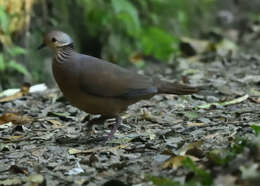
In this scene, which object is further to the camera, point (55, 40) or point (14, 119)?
point (14, 119)

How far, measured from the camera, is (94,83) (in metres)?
4.66

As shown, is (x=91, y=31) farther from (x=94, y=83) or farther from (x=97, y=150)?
(x=97, y=150)

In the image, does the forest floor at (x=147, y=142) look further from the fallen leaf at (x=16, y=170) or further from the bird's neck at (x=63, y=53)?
the bird's neck at (x=63, y=53)

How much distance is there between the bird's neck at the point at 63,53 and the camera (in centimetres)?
477

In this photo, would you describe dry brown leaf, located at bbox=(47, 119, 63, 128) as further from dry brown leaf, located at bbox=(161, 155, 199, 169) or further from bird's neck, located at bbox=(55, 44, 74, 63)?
dry brown leaf, located at bbox=(161, 155, 199, 169)

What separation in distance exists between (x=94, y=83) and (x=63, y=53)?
426 millimetres

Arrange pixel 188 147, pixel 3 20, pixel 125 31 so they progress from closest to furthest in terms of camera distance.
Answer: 1. pixel 188 147
2. pixel 3 20
3. pixel 125 31

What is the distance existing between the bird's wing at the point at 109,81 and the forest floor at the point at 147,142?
1.29ft

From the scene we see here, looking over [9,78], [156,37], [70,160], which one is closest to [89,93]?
[70,160]

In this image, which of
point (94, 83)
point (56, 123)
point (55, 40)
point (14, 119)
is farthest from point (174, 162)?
point (14, 119)

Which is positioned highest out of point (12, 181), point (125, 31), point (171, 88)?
point (125, 31)

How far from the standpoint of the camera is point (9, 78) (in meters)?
8.17

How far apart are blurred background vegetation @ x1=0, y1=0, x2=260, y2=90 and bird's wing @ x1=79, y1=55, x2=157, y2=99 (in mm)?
3149

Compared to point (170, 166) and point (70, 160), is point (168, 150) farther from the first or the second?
point (70, 160)
